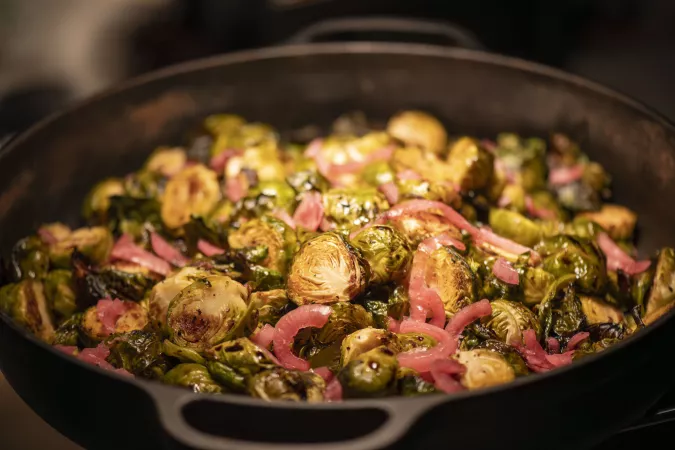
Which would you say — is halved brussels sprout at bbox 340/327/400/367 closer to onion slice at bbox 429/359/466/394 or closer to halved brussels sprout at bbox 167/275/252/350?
onion slice at bbox 429/359/466/394

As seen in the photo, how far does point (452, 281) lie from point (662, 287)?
0.81m

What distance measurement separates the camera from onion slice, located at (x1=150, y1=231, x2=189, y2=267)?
2.88m

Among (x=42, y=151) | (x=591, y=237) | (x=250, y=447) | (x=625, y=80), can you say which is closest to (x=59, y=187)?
(x=42, y=151)

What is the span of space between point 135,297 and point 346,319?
2.98 ft

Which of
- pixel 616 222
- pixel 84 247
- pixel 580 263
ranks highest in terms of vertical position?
pixel 84 247

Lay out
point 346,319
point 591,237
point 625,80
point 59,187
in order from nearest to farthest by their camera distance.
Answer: point 346,319 < point 591,237 < point 59,187 < point 625,80

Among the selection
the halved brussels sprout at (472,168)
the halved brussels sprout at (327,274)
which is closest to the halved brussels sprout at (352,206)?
→ the halved brussels sprout at (327,274)

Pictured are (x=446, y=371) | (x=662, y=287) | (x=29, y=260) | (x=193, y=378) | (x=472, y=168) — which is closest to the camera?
(x=446, y=371)

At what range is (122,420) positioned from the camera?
1837 mm

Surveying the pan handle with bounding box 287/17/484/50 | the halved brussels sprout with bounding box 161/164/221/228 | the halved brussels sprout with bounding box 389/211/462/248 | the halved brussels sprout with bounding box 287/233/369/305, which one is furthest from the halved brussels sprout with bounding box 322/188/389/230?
the pan handle with bounding box 287/17/484/50

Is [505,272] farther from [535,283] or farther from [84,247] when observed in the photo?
[84,247]

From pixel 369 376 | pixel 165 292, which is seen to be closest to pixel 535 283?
pixel 369 376

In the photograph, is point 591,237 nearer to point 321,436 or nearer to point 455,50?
point 455,50

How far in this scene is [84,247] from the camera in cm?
290
